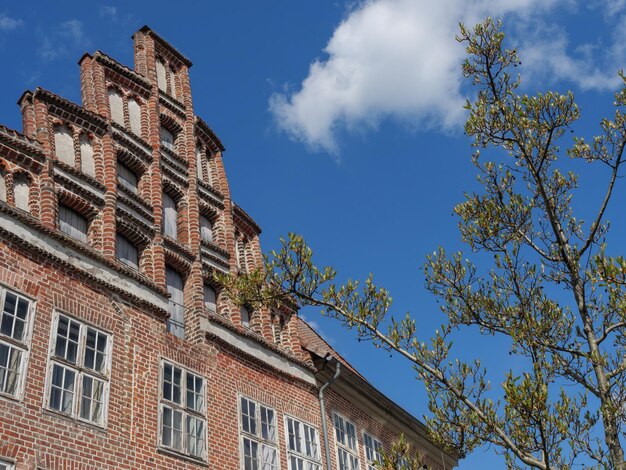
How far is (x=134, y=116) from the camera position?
52.7 feet

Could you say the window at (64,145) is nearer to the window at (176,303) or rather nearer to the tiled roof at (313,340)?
the window at (176,303)

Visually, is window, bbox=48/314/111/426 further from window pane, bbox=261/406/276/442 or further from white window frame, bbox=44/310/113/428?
window pane, bbox=261/406/276/442

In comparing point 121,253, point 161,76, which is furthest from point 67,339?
point 161,76

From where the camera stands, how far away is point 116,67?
16094mm

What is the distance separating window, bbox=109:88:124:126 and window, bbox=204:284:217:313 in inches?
163

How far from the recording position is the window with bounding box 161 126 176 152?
55.2ft

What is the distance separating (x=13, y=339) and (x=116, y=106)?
7.24 m

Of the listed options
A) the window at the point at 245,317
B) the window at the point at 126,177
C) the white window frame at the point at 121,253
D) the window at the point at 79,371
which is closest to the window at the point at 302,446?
the window at the point at 245,317

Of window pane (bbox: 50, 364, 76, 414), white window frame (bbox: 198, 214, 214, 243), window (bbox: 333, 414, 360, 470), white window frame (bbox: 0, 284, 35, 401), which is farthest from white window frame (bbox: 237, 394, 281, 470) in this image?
white window frame (bbox: 0, 284, 35, 401)

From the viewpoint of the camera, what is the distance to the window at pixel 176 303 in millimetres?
13562

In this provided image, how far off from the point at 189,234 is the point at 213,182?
301 centimetres

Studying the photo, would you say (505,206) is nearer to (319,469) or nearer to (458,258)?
(458,258)

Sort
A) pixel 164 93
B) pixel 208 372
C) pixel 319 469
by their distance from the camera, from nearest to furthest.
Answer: pixel 208 372
pixel 319 469
pixel 164 93

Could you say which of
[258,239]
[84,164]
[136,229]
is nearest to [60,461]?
[136,229]
